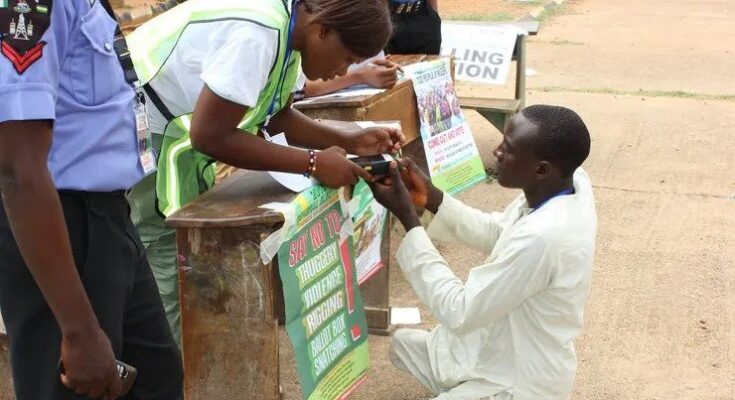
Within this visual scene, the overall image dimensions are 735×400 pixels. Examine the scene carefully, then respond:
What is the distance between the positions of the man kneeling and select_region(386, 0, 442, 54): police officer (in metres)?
2.38

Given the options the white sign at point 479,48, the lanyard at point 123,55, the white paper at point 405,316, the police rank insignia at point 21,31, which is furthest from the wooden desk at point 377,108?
the police rank insignia at point 21,31

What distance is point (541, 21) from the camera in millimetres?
13742

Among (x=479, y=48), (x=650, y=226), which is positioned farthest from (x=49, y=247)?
(x=479, y=48)

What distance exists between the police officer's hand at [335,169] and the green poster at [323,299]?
0.16ft

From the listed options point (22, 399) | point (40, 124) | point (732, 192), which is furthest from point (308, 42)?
point (732, 192)

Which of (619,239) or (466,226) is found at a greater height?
(466,226)

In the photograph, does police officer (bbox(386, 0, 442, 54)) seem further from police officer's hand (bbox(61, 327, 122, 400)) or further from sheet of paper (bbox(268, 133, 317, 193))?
police officer's hand (bbox(61, 327, 122, 400))

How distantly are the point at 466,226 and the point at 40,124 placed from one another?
5.71 ft

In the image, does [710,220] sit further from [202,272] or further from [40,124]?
[40,124]

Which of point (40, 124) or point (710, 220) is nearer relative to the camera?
point (40, 124)

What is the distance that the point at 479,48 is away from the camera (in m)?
6.02

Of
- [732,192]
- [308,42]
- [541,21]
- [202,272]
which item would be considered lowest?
[541,21]

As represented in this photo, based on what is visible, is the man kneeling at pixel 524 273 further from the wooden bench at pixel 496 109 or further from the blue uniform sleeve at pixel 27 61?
the wooden bench at pixel 496 109

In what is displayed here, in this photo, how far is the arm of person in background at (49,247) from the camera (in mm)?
1493
